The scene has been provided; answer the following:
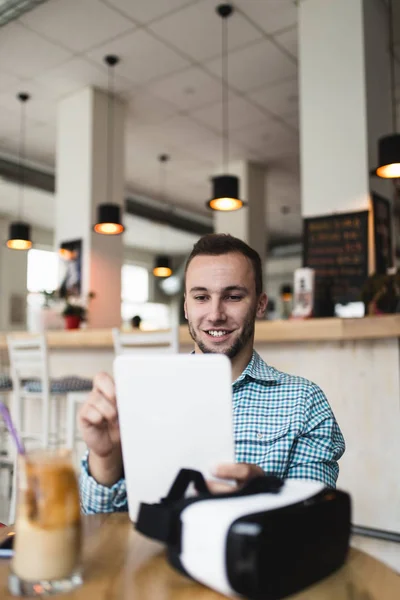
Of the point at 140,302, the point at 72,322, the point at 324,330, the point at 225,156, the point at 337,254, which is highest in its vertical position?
the point at 225,156

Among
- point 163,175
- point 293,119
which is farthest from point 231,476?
point 163,175

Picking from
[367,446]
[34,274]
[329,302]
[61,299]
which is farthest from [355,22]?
[34,274]

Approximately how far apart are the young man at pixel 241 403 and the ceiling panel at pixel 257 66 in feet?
14.2

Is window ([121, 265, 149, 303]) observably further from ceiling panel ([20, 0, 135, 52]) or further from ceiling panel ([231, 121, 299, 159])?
ceiling panel ([20, 0, 135, 52])

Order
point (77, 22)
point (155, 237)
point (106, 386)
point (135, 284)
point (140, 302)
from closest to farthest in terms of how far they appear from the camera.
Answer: point (106, 386) < point (77, 22) < point (155, 237) < point (135, 284) < point (140, 302)

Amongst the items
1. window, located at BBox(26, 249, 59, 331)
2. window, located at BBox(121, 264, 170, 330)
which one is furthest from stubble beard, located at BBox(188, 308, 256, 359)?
window, located at BBox(121, 264, 170, 330)

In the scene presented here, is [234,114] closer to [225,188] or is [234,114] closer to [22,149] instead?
[225,188]

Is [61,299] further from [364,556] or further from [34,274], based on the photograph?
[34,274]

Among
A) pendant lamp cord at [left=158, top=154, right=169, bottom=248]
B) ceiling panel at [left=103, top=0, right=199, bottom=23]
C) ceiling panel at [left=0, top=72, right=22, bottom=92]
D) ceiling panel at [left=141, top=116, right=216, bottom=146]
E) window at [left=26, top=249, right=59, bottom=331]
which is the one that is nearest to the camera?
ceiling panel at [left=103, top=0, right=199, bottom=23]

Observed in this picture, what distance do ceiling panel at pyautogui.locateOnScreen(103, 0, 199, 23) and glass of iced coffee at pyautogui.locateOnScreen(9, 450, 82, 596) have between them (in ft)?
14.5

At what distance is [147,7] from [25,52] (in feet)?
4.47

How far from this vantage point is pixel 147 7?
4.46m

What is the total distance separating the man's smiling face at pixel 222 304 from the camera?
1247 millimetres

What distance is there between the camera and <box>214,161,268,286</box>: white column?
789 cm
